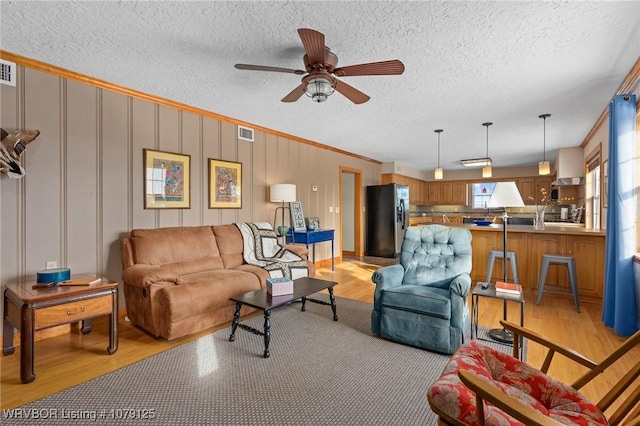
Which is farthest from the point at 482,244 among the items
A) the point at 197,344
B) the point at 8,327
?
the point at 8,327

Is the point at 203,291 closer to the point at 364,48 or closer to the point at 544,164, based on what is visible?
the point at 364,48

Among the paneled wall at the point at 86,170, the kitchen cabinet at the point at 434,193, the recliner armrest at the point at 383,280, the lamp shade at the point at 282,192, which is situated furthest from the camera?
the kitchen cabinet at the point at 434,193

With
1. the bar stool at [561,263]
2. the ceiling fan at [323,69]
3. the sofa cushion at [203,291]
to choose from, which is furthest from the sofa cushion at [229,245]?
the bar stool at [561,263]

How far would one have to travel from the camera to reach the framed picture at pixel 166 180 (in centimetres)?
345

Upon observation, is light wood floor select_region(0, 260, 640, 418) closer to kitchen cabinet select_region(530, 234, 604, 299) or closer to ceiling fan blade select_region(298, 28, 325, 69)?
kitchen cabinet select_region(530, 234, 604, 299)

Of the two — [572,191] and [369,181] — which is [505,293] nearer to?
[369,181]

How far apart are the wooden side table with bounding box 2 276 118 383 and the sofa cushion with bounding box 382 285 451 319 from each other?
2291mm

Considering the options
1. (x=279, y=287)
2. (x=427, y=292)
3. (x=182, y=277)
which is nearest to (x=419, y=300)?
(x=427, y=292)

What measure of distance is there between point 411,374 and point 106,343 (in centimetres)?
257

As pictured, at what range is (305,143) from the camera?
5.55 meters

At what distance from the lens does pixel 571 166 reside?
243 inches

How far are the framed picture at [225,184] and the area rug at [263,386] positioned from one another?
6.38ft

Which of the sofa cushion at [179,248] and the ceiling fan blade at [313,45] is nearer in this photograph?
the ceiling fan blade at [313,45]

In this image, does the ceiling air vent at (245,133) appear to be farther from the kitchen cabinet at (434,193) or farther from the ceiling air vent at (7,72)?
the kitchen cabinet at (434,193)
